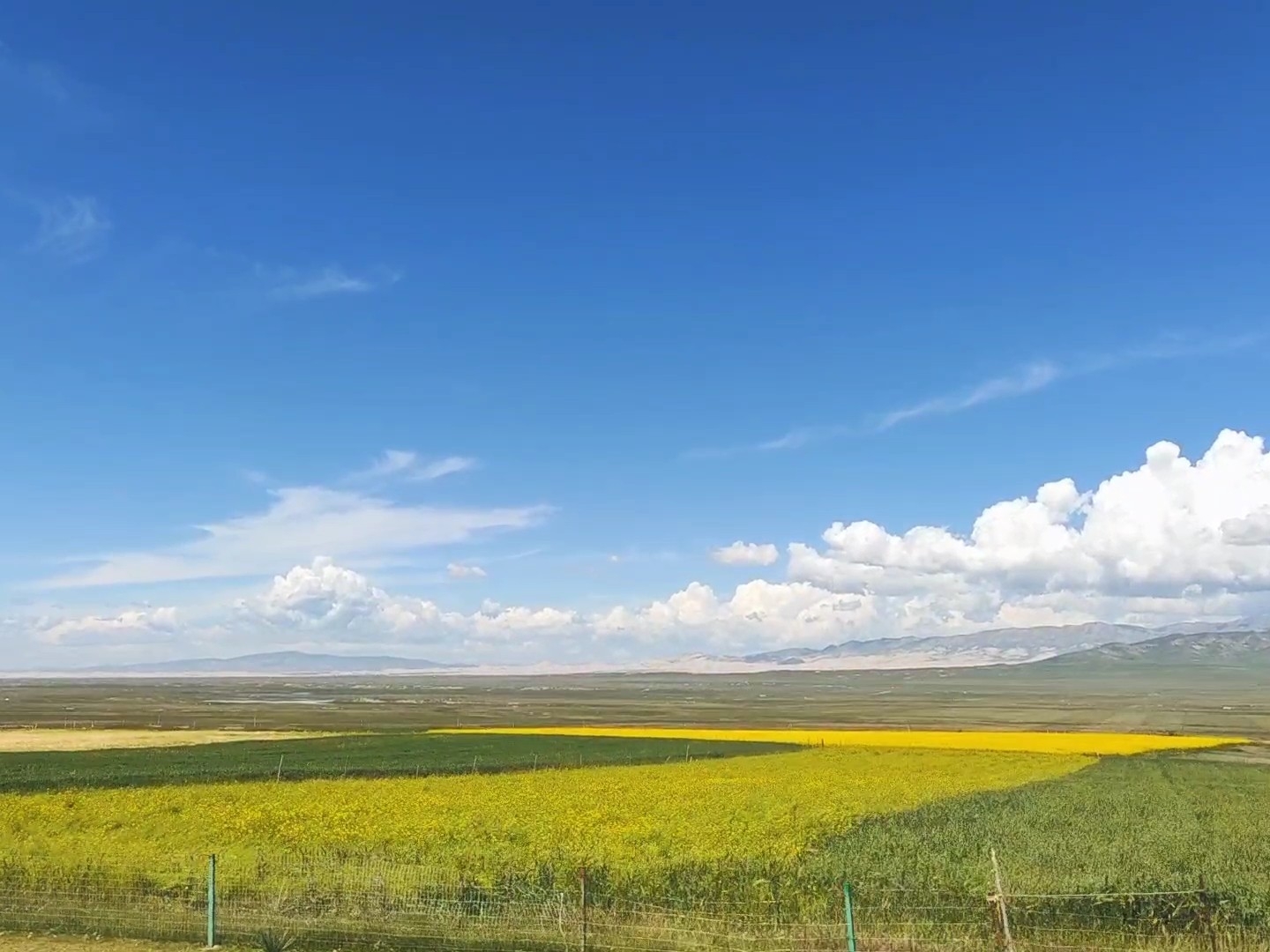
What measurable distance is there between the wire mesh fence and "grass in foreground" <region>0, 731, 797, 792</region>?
32409mm

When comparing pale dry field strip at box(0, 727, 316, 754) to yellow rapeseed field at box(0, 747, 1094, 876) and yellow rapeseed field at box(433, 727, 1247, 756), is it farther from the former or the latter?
yellow rapeseed field at box(0, 747, 1094, 876)

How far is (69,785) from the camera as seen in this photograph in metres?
47.2

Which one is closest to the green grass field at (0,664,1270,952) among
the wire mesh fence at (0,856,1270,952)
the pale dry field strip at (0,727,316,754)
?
the wire mesh fence at (0,856,1270,952)

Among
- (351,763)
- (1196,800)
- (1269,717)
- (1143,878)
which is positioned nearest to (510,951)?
(1143,878)

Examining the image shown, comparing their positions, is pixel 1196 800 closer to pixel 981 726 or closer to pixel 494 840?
pixel 494 840

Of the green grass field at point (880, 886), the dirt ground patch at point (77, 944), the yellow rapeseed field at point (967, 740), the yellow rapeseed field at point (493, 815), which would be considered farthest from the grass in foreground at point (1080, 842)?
the yellow rapeseed field at point (967, 740)

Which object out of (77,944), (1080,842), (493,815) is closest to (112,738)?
(493,815)

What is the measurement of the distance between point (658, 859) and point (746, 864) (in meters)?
3.33

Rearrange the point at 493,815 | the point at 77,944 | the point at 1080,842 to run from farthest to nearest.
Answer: the point at 493,815, the point at 1080,842, the point at 77,944

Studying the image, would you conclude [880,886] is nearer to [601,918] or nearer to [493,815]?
[601,918]

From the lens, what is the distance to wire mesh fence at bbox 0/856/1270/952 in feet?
53.9

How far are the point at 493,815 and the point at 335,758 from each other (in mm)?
33164

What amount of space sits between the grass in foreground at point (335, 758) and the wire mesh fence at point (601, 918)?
32.4 meters

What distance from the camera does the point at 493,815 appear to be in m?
33.8
